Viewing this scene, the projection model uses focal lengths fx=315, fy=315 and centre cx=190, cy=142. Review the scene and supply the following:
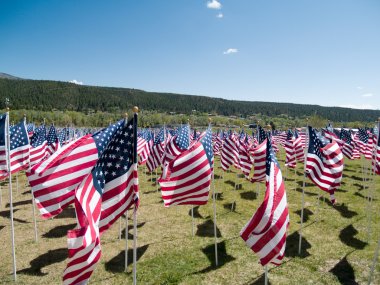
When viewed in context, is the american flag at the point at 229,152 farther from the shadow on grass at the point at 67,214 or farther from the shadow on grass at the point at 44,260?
the shadow on grass at the point at 44,260

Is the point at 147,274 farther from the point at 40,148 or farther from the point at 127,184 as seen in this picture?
the point at 40,148

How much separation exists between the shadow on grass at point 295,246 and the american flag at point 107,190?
26.8 ft

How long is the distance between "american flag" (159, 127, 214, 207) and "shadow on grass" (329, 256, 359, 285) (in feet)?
17.2

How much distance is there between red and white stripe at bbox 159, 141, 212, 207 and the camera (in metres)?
9.78

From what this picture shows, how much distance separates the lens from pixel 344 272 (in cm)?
1079

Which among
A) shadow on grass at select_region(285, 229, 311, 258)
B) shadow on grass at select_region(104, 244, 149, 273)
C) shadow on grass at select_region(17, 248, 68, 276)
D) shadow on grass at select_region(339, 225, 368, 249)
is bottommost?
shadow on grass at select_region(17, 248, 68, 276)

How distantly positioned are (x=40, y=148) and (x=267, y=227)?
515 inches

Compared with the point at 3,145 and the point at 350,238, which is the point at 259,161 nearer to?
the point at 350,238

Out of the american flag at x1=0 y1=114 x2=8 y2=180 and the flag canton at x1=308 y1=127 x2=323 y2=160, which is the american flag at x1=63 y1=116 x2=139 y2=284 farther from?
the flag canton at x1=308 y1=127 x2=323 y2=160

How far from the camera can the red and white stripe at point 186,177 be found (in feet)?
32.1

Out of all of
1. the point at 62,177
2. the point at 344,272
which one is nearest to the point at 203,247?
the point at 344,272

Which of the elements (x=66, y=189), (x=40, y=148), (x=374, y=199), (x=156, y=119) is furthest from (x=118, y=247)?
(x=156, y=119)

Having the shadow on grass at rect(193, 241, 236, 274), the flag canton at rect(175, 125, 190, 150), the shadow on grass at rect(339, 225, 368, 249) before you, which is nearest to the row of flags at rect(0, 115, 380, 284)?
the shadow on grass at rect(193, 241, 236, 274)

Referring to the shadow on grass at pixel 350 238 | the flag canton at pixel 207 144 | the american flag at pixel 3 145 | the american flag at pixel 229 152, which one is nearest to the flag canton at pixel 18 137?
the american flag at pixel 3 145
